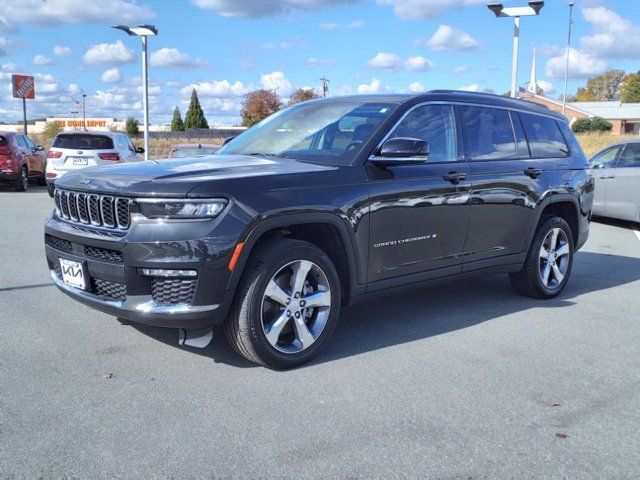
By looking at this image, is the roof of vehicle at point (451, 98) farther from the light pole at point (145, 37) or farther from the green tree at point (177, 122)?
the green tree at point (177, 122)

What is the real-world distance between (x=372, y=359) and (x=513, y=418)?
1.15m

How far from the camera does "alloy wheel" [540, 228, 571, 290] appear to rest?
632cm

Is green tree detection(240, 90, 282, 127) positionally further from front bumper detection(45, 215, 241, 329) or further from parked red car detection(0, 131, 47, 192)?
front bumper detection(45, 215, 241, 329)

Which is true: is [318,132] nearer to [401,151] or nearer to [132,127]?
[401,151]

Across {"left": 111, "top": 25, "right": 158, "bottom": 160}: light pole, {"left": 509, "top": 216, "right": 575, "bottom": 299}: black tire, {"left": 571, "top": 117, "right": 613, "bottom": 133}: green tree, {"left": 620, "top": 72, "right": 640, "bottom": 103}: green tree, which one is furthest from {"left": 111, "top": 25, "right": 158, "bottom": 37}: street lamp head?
{"left": 620, "top": 72, "right": 640, "bottom": 103}: green tree

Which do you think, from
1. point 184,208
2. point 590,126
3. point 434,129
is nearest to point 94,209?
point 184,208

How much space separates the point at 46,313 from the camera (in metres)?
5.36

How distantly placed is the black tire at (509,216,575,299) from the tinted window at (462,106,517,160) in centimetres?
86

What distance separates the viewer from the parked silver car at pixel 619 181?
1186 centimetres

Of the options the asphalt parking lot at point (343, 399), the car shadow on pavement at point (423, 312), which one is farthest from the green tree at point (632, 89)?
the asphalt parking lot at point (343, 399)

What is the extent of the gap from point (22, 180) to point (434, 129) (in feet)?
50.4

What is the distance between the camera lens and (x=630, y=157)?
40.1ft

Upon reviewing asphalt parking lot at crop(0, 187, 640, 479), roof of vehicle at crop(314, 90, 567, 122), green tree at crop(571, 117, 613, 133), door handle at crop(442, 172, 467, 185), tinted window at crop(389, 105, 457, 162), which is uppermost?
green tree at crop(571, 117, 613, 133)

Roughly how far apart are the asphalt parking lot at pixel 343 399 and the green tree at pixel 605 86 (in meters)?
119
